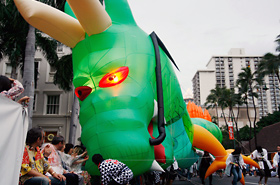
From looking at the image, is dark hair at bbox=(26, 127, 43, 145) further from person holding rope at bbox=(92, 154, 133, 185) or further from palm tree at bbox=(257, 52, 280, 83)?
palm tree at bbox=(257, 52, 280, 83)

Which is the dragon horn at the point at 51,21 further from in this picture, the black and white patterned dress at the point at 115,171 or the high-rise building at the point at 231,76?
the high-rise building at the point at 231,76

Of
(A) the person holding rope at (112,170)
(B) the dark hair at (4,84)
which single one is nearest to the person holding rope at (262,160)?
(A) the person holding rope at (112,170)

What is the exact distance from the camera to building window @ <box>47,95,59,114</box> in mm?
26672

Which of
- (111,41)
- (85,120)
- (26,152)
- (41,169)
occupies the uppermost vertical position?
(111,41)

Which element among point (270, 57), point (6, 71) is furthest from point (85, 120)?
point (270, 57)

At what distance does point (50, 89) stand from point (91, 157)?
2415 centimetres

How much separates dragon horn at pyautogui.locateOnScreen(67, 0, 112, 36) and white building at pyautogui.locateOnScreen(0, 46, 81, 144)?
2215cm

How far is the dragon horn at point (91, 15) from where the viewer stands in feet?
13.4

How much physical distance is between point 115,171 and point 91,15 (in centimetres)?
230

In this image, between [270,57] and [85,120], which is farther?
[270,57]

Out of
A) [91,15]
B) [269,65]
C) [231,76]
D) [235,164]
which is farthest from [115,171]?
[231,76]

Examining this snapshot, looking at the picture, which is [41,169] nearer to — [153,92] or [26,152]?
[26,152]

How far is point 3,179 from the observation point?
2.92m

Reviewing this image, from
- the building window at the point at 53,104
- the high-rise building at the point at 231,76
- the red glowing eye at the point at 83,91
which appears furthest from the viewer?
the high-rise building at the point at 231,76
